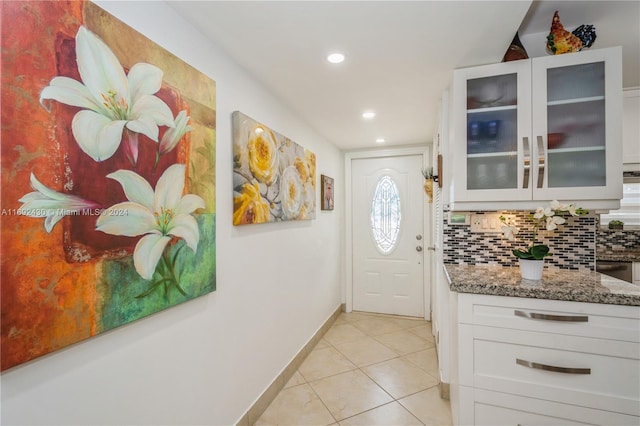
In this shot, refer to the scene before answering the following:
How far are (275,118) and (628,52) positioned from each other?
7.58 feet

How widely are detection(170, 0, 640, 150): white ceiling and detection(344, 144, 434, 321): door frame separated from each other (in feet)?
4.97

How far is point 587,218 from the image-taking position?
2002mm

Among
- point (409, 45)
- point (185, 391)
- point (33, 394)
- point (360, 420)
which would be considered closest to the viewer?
point (33, 394)

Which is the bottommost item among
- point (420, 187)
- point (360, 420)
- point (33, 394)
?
point (360, 420)

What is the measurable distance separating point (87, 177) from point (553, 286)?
2.14 meters

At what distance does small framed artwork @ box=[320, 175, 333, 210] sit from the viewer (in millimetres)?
3328

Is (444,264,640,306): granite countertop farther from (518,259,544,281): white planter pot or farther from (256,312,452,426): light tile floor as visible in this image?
(256,312,452,426): light tile floor

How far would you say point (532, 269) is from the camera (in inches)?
68.0

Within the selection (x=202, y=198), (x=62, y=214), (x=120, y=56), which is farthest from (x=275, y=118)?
(x=62, y=214)

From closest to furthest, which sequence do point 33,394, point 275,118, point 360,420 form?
point 33,394 → point 360,420 → point 275,118

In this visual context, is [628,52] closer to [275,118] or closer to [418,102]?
[418,102]

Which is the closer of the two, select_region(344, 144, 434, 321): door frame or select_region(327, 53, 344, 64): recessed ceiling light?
select_region(327, 53, 344, 64): recessed ceiling light

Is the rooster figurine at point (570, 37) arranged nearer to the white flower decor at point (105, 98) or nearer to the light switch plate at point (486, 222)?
the light switch plate at point (486, 222)

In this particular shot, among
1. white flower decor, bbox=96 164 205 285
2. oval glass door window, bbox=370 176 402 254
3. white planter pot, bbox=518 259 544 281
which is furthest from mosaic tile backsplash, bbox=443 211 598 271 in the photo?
white flower decor, bbox=96 164 205 285
